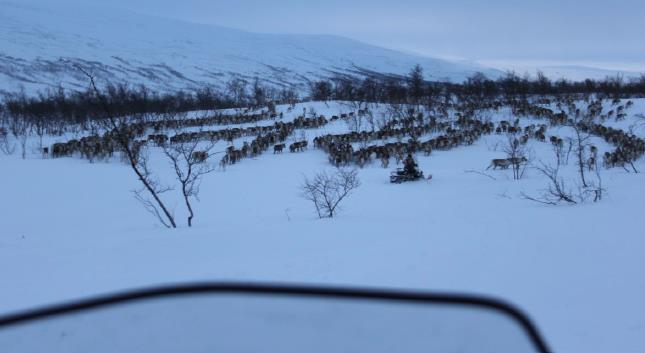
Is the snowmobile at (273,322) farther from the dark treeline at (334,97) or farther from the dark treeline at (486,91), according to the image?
the dark treeline at (486,91)

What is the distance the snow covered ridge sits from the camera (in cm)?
4637

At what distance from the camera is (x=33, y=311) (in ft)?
4.37

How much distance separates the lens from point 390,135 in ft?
62.4

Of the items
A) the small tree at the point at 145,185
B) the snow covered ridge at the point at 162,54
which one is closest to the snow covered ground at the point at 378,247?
the small tree at the point at 145,185

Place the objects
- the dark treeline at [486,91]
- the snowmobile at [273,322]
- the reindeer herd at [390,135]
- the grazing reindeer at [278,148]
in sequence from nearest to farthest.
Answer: the snowmobile at [273,322]
the reindeer herd at [390,135]
the grazing reindeer at [278,148]
the dark treeline at [486,91]

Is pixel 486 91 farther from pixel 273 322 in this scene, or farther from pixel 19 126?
pixel 273 322

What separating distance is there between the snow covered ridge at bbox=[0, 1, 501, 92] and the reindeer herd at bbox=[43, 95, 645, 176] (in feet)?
52.8

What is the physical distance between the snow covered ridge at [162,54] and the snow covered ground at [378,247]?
2526cm

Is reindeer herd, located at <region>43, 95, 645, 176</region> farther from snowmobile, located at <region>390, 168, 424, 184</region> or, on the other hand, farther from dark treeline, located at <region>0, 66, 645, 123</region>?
dark treeline, located at <region>0, 66, 645, 123</region>

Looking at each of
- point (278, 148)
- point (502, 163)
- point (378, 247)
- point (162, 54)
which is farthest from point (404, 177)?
point (162, 54)

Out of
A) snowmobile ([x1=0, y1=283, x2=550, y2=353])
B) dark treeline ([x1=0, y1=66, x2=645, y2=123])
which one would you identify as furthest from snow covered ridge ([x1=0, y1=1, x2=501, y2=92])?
snowmobile ([x1=0, y1=283, x2=550, y2=353])

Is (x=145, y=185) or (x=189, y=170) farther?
(x=145, y=185)

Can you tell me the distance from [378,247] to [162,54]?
200ft

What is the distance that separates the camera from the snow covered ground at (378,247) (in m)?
4.25
